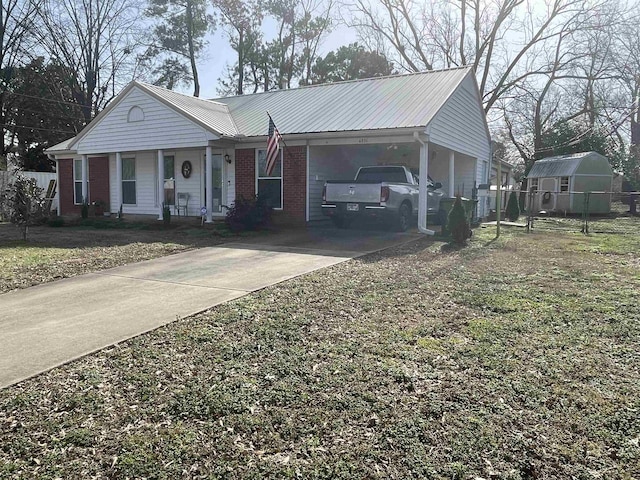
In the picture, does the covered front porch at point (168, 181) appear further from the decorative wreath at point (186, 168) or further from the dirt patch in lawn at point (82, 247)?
the dirt patch in lawn at point (82, 247)

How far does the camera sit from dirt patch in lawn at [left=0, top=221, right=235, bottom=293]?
308 inches

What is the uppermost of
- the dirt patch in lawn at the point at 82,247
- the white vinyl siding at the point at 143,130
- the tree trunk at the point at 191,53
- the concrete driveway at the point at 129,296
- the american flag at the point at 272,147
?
the tree trunk at the point at 191,53

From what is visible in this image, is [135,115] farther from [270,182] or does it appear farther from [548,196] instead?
[548,196]

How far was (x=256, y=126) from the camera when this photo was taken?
52.1 ft

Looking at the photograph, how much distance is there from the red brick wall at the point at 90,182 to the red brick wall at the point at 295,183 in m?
9.07

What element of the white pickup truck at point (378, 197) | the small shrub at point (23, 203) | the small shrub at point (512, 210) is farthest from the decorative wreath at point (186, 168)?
the small shrub at point (512, 210)

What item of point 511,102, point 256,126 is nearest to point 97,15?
point 256,126

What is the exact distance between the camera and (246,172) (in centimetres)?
1539

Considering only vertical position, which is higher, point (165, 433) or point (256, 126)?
point (256, 126)

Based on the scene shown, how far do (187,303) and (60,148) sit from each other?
18.0 meters

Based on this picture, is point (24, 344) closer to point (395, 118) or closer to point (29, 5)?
point (395, 118)

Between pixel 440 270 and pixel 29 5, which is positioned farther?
pixel 29 5

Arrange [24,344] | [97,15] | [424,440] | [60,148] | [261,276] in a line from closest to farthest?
[424,440] → [24,344] → [261,276] → [60,148] → [97,15]

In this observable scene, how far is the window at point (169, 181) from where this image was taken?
17766 millimetres
